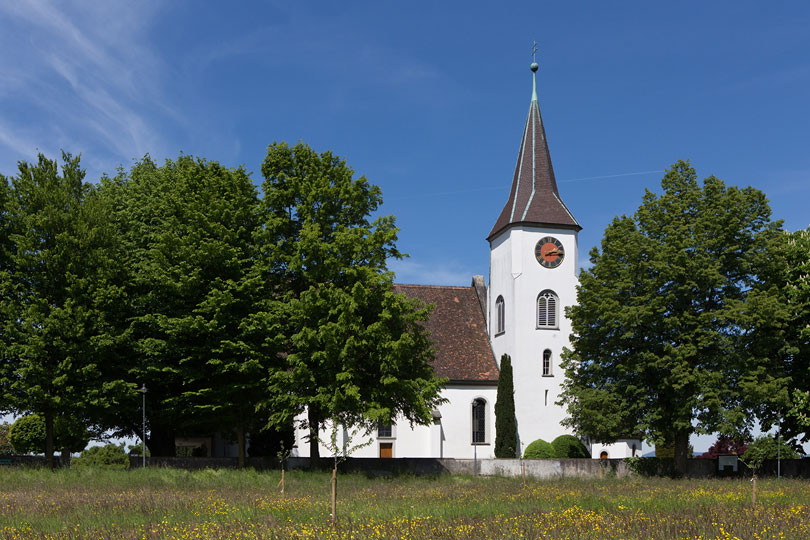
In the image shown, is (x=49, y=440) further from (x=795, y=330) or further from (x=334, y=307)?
(x=795, y=330)

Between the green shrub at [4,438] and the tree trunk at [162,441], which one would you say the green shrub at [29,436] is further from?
the tree trunk at [162,441]

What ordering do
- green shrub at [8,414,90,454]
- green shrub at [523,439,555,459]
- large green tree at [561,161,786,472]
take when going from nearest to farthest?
1. large green tree at [561,161,786,472]
2. green shrub at [523,439,555,459]
3. green shrub at [8,414,90,454]

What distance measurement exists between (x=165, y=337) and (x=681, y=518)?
83.4 feet

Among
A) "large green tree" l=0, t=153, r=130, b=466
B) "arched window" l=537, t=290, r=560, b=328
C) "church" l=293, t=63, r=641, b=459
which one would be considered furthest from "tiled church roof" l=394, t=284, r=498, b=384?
"large green tree" l=0, t=153, r=130, b=466

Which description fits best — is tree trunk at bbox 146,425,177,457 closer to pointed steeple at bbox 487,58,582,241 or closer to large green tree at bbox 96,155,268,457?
large green tree at bbox 96,155,268,457

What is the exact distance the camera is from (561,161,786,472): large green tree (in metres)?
33.2

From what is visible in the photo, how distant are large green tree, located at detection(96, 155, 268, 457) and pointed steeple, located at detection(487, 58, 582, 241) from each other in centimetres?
1982

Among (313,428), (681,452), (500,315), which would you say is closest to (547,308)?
(500,315)

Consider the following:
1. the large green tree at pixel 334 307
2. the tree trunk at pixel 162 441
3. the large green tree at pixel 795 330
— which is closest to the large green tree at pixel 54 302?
the tree trunk at pixel 162 441

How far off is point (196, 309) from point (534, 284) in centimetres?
2331

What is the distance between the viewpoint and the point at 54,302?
3378 cm

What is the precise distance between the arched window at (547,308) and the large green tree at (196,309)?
66.4ft

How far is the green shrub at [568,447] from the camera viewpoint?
44906mm

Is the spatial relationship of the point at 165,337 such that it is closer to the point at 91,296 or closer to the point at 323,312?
the point at 91,296
